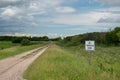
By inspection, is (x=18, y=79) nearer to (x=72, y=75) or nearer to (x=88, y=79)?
(x=72, y=75)

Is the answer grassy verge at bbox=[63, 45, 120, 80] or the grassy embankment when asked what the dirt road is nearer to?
grassy verge at bbox=[63, 45, 120, 80]

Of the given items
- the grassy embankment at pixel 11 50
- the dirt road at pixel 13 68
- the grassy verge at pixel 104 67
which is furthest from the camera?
the grassy embankment at pixel 11 50

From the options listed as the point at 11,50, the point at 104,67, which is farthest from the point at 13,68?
the point at 11,50

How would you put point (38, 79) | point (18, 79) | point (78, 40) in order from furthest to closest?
point (78, 40) → point (18, 79) → point (38, 79)

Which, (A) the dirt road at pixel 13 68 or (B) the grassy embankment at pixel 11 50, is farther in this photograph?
(B) the grassy embankment at pixel 11 50

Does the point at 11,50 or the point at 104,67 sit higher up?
the point at 104,67

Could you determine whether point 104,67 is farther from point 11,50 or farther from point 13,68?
point 11,50

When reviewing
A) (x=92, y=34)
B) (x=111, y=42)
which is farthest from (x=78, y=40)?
(x=111, y=42)

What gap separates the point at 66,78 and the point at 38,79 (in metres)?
1.63

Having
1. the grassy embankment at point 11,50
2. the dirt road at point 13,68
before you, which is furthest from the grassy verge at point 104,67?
the grassy embankment at point 11,50

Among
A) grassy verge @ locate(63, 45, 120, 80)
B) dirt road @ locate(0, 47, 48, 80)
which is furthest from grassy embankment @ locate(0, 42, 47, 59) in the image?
grassy verge @ locate(63, 45, 120, 80)

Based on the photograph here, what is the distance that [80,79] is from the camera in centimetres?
1577

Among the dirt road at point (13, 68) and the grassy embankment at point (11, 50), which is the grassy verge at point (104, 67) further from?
the grassy embankment at point (11, 50)

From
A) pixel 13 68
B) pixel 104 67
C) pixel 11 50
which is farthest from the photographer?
pixel 11 50
